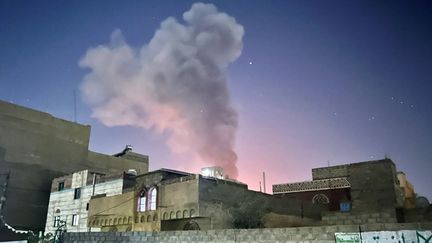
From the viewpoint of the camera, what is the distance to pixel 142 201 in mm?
27188

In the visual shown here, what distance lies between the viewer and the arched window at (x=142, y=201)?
26859 millimetres

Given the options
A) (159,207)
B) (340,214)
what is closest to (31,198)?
(159,207)

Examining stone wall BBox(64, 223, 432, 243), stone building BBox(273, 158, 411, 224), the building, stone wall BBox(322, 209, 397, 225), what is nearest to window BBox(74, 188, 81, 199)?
the building

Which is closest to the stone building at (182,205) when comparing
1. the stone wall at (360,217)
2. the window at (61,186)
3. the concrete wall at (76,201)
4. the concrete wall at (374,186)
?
the concrete wall at (76,201)

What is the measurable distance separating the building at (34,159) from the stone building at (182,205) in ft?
64.6

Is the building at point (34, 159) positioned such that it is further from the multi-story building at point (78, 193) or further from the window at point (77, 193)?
the window at point (77, 193)

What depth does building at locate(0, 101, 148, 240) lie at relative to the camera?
45.4 metres

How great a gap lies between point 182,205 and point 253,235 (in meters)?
10.5

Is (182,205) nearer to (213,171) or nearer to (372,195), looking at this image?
(213,171)

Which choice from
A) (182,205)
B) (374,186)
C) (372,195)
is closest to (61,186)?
(182,205)

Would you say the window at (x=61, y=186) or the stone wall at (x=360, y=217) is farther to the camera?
the window at (x=61, y=186)

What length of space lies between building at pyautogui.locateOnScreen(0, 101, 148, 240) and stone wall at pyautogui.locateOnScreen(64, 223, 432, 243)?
32.1 meters

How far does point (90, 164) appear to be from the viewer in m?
52.4

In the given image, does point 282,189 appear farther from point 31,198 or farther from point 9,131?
point 9,131
